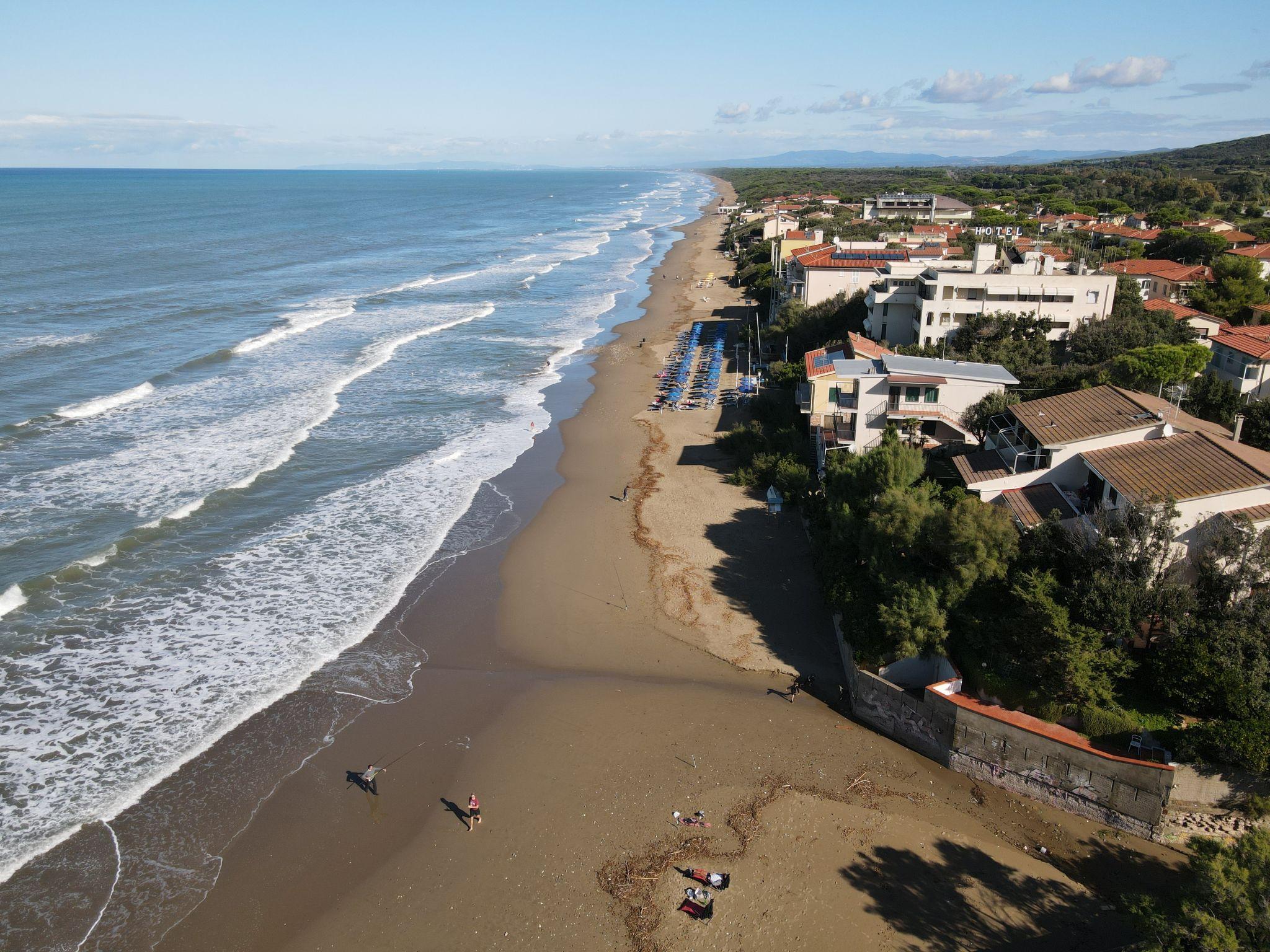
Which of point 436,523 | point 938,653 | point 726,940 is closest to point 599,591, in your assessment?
point 436,523

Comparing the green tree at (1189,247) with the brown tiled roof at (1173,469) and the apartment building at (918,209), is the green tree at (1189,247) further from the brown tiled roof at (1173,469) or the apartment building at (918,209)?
the brown tiled roof at (1173,469)

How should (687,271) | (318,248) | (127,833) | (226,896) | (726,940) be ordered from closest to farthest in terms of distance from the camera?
1. (726,940)
2. (226,896)
3. (127,833)
4. (687,271)
5. (318,248)

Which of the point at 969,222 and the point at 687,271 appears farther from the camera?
the point at 687,271

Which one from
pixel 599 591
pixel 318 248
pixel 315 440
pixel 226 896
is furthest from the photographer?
pixel 318 248

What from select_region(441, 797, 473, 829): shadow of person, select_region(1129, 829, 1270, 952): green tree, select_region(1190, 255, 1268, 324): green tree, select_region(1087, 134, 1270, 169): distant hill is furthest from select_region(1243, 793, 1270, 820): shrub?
select_region(1087, 134, 1270, 169): distant hill

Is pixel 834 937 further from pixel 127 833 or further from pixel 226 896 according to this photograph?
pixel 127 833

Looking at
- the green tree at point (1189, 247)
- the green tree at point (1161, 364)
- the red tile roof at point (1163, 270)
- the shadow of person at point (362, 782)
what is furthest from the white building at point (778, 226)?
the shadow of person at point (362, 782)

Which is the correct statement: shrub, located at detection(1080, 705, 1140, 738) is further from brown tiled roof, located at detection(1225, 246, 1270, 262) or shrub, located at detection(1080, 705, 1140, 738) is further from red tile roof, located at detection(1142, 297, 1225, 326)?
brown tiled roof, located at detection(1225, 246, 1270, 262)
